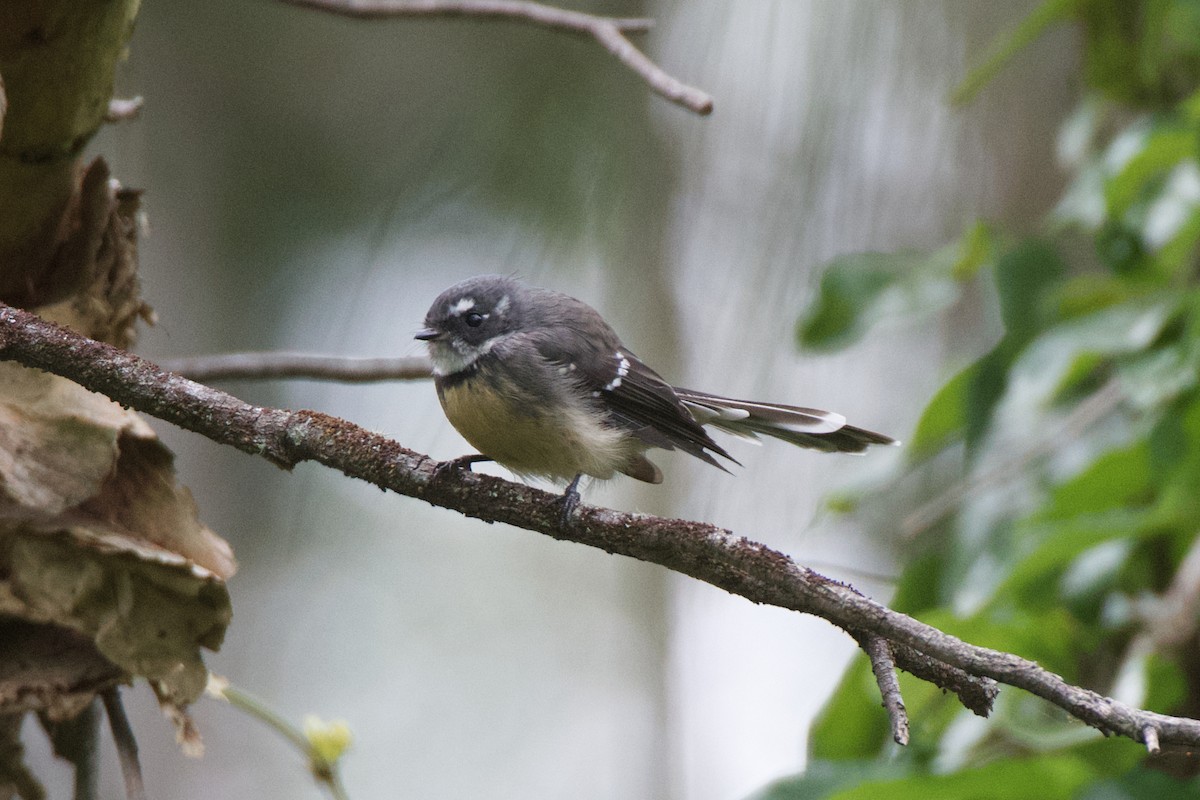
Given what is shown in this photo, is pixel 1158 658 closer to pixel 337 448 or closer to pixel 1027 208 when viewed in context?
pixel 337 448

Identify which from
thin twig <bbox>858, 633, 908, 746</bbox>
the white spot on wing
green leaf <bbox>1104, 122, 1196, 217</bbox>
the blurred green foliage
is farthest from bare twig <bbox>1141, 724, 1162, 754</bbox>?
green leaf <bbox>1104, 122, 1196, 217</bbox>

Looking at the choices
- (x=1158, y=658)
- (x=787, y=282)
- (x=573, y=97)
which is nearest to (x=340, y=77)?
(x=573, y=97)

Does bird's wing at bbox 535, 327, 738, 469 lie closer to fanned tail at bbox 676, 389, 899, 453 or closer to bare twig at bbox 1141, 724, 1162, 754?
fanned tail at bbox 676, 389, 899, 453

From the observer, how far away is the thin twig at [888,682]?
1305 mm

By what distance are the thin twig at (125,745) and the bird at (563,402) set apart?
82 cm

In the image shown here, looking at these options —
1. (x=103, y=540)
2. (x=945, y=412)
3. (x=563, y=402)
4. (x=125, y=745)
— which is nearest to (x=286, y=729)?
(x=125, y=745)

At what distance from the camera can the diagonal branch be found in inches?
54.7

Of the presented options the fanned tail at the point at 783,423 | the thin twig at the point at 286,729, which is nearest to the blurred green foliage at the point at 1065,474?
the fanned tail at the point at 783,423

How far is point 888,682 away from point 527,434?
4.76 feet

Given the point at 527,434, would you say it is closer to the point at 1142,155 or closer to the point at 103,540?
the point at 103,540

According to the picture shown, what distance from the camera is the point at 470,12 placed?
2645 mm

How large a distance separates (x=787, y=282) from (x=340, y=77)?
7.68 feet

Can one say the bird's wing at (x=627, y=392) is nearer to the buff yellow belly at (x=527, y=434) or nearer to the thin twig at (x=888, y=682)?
the buff yellow belly at (x=527, y=434)

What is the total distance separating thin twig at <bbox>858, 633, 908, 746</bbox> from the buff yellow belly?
4.37 ft
